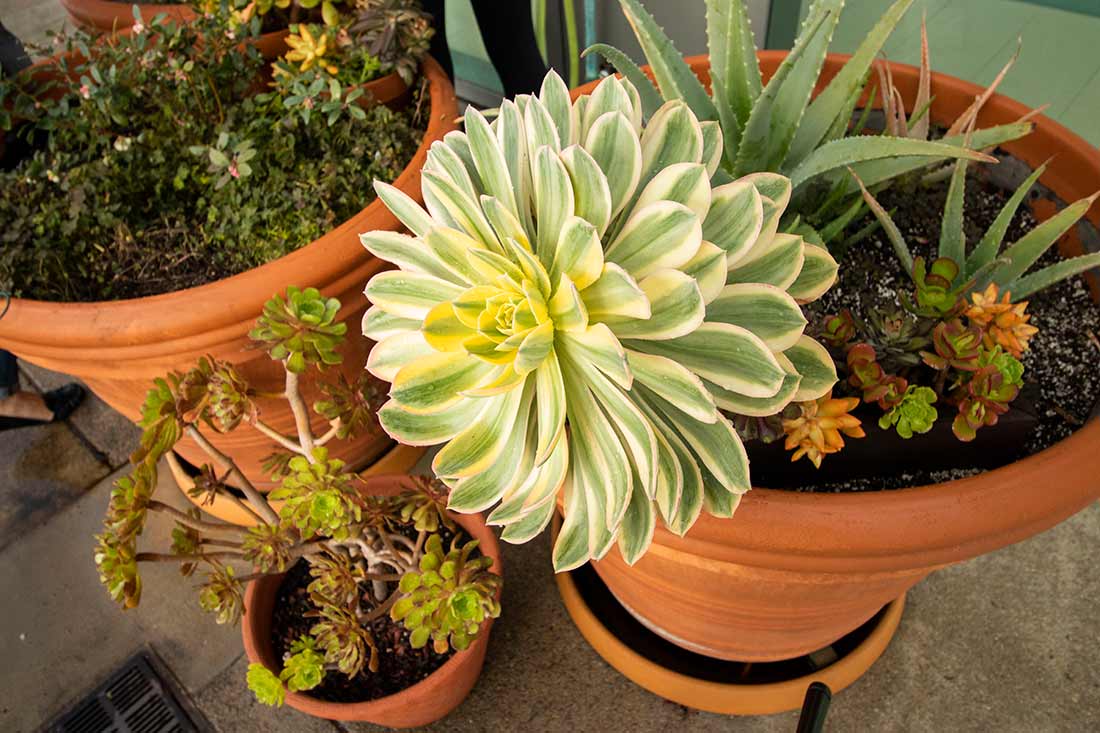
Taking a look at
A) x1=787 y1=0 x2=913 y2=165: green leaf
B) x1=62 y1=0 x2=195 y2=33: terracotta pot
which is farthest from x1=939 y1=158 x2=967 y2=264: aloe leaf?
x1=62 y1=0 x2=195 y2=33: terracotta pot

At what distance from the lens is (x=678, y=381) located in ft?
1.98

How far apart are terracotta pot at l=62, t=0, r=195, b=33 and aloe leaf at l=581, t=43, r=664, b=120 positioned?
124 cm

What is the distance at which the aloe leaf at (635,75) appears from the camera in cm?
87

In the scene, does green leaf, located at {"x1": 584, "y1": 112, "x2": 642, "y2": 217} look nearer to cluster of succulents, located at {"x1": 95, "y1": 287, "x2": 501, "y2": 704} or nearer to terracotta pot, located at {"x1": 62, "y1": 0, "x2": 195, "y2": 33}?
cluster of succulents, located at {"x1": 95, "y1": 287, "x2": 501, "y2": 704}

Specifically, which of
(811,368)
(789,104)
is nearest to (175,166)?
(789,104)

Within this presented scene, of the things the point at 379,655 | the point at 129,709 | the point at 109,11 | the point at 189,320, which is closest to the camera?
the point at 189,320

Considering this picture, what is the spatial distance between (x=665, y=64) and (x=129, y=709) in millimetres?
1357

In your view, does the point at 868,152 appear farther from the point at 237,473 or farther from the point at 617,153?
the point at 237,473

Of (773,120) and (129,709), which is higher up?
(773,120)

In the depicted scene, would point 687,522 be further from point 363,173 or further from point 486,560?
point 363,173

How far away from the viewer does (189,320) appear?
1.03m

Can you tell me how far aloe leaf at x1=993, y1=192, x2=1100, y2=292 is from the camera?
0.82m

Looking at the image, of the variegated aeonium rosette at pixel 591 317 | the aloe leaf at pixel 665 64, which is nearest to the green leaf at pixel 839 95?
the aloe leaf at pixel 665 64

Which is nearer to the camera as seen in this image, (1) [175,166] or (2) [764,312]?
(2) [764,312]
